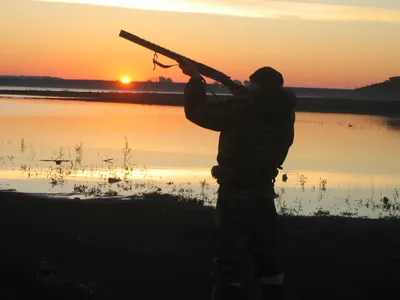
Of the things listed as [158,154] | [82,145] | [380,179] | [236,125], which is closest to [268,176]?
[236,125]

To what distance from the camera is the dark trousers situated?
19.1 feet

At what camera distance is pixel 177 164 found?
78.3 ft

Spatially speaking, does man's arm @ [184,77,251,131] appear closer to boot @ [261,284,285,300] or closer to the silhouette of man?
the silhouette of man

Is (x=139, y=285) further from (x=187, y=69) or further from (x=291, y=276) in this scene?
(x=187, y=69)

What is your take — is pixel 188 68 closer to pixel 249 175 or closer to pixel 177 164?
pixel 249 175

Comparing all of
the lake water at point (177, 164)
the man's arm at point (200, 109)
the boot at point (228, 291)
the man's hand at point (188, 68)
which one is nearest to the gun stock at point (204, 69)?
the man's hand at point (188, 68)

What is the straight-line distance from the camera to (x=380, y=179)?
2158 cm

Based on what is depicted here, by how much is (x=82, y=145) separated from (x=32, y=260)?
69.2 feet

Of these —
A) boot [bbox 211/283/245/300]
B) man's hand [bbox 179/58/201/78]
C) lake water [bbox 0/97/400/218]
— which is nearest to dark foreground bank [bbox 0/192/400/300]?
boot [bbox 211/283/245/300]

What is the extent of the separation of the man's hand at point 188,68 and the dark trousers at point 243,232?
1.01 meters

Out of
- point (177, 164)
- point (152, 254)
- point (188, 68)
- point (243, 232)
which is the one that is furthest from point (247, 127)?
point (177, 164)

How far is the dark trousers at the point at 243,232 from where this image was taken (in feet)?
19.1

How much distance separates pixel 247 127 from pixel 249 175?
417 mm

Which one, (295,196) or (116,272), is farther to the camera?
(295,196)
